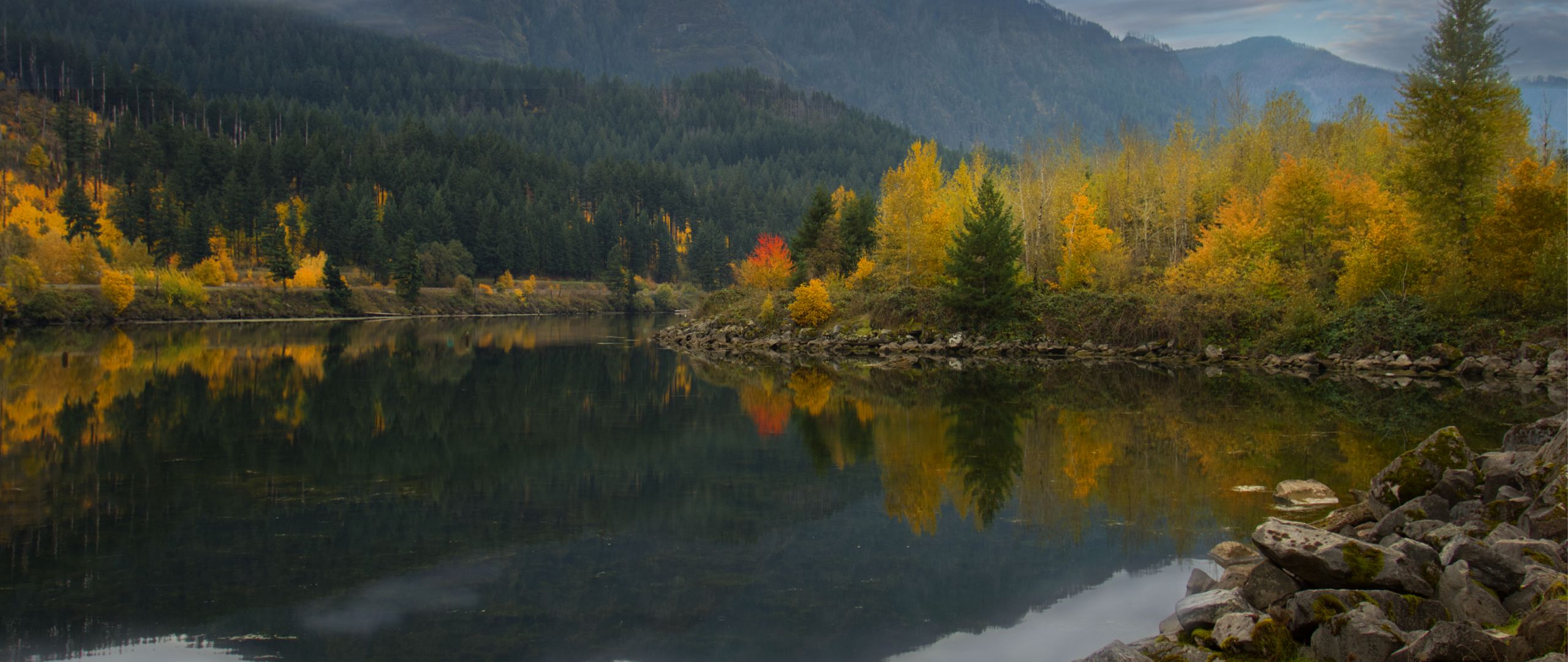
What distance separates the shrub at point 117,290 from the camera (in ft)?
237

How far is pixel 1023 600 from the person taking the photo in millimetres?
10734

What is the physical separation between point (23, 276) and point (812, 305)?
195 ft

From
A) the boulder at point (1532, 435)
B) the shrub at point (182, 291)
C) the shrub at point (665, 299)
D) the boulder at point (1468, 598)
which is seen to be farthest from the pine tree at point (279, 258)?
the boulder at point (1468, 598)

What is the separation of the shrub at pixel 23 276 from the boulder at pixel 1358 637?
85.3 meters

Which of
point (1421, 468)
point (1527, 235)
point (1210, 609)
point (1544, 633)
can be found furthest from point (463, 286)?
point (1544, 633)

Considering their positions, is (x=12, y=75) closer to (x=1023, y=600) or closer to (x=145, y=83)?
(x=145, y=83)

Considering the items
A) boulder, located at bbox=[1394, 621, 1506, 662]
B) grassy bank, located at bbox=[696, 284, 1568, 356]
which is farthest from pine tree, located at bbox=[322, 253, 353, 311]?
boulder, located at bbox=[1394, 621, 1506, 662]

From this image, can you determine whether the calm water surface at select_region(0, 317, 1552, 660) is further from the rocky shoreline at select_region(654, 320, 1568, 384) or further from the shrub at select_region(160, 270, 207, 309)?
the shrub at select_region(160, 270, 207, 309)

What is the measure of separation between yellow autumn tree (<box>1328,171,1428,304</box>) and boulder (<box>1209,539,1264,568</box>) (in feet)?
109

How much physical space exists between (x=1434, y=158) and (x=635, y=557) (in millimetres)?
38150

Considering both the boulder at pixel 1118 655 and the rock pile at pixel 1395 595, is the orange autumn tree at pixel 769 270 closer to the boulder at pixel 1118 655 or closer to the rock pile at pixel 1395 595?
the rock pile at pixel 1395 595

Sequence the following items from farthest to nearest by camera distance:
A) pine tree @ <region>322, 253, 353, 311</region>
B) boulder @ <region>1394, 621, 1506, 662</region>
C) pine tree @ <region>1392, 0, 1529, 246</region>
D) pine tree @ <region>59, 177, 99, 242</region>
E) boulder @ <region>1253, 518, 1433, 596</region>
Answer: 1. pine tree @ <region>322, 253, 353, 311</region>
2. pine tree @ <region>59, 177, 99, 242</region>
3. pine tree @ <region>1392, 0, 1529, 246</region>
4. boulder @ <region>1253, 518, 1433, 596</region>
5. boulder @ <region>1394, 621, 1506, 662</region>

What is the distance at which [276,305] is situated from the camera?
3388 inches

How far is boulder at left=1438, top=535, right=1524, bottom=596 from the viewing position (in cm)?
833
